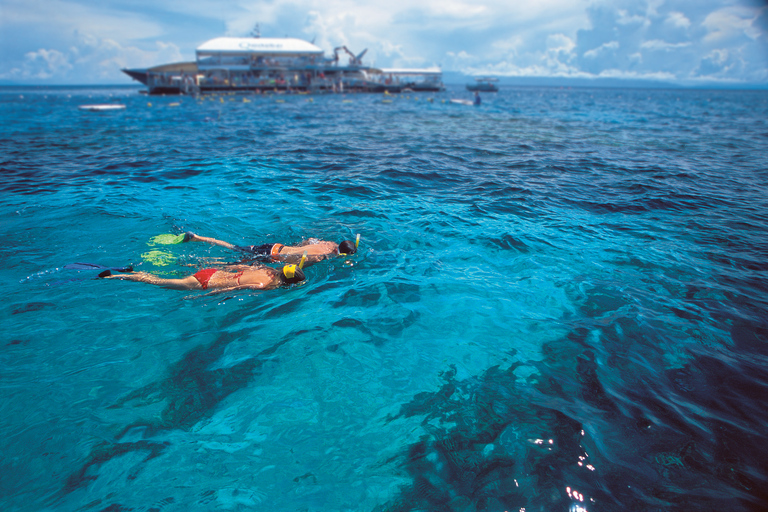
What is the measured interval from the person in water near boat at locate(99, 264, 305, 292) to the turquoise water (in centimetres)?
19

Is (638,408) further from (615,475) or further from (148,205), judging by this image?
(148,205)

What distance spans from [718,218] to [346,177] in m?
10.9

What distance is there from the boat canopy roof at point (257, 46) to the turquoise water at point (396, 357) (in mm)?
72100

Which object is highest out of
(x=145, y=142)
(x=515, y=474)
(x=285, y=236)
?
(x=145, y=142)

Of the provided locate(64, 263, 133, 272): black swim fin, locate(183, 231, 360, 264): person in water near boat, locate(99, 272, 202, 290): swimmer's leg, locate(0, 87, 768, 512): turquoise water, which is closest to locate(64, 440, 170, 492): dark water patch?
locate(0, 87, 768, 512): turquoise water

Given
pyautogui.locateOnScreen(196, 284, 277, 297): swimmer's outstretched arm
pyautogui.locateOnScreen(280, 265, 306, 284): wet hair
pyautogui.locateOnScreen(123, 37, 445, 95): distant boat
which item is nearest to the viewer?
pyautogui.locateOnScreen(196, 284, 277, 297): swimmer's outstretched arm

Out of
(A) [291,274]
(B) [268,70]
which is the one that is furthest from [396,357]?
(B) [268,70]

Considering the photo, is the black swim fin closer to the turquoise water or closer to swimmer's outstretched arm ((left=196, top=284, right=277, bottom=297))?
the turquoise water

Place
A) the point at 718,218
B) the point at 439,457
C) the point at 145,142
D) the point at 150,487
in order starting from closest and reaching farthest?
the point at 150,487
the point at 439,457
the point at 718,218
the point at 145,142

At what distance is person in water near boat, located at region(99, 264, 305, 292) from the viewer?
6.19 metres

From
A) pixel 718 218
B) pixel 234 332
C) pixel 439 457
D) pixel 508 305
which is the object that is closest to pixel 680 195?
pixel 718 218

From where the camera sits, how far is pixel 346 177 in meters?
13.6

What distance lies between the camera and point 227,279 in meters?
6.28

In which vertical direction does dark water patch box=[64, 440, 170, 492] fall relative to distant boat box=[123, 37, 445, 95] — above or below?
below
